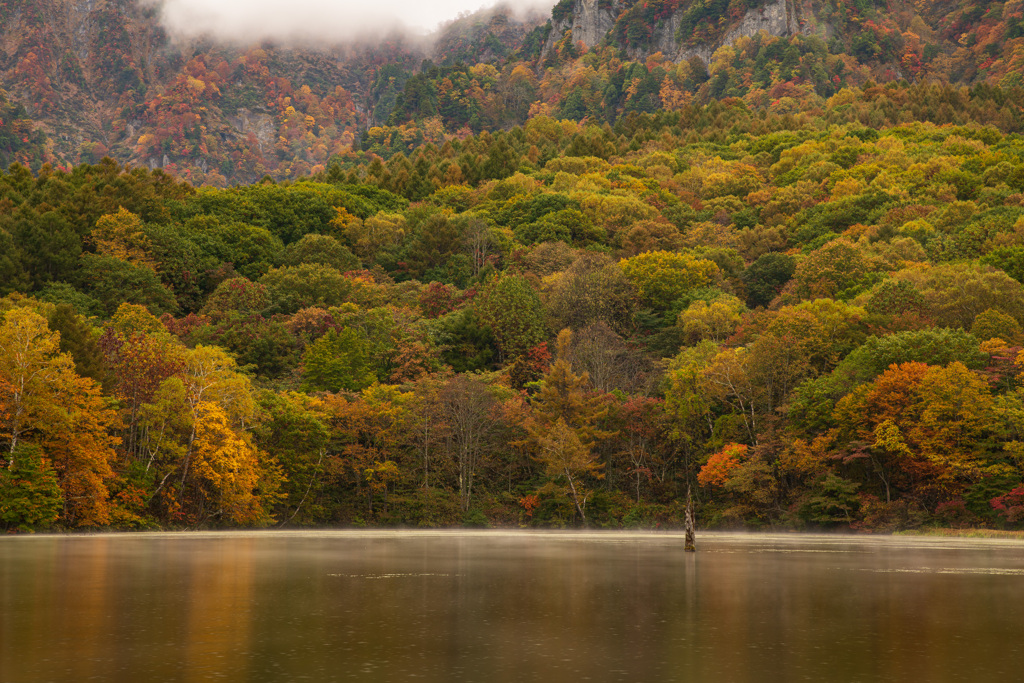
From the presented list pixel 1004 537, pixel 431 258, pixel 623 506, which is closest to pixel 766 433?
pixel 623 506

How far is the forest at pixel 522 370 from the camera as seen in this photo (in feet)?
221

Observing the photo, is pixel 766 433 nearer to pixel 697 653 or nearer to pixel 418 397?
pixel 418 397

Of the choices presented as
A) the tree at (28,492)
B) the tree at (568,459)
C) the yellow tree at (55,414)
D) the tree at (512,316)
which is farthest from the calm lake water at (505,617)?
the tree at (512,316)

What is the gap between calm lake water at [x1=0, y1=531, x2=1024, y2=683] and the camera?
19.8 meters

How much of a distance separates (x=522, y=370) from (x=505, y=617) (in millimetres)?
73898

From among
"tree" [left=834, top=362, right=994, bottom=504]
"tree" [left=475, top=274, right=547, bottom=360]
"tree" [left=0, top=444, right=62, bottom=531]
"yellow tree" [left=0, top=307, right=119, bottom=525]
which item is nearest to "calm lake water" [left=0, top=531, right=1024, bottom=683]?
"tree" [left=0, top=444, right=62, bottom=531]

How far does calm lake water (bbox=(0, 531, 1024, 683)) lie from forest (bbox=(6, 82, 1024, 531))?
22.2 meters

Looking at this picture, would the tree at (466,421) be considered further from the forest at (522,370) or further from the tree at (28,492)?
the tree at (28,492)

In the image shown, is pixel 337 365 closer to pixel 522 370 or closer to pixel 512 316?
pixel 522 370

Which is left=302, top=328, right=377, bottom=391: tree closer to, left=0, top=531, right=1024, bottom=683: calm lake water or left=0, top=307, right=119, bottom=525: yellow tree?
left=0, top=307, right=119, bottom=525: yellow tree

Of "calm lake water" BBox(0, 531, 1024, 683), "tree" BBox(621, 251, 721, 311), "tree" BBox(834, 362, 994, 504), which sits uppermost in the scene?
"tree" BBox(621, 251, 721, 311)

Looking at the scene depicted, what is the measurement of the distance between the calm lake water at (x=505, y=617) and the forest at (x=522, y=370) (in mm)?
22160

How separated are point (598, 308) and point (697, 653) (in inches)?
3515

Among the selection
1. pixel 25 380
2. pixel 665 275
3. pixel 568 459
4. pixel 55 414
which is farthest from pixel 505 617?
pixel 665 275
